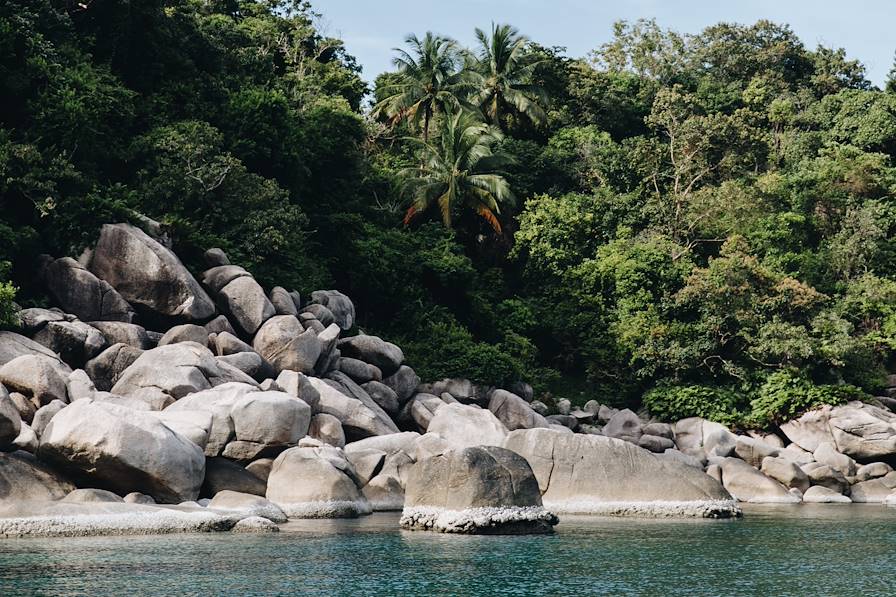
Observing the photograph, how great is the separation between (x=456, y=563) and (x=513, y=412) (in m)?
21.3

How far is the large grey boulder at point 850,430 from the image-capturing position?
38.5m

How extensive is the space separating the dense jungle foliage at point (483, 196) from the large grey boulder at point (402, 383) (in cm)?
277

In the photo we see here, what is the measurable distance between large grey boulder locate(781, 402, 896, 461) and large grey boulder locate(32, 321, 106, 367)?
25435mm

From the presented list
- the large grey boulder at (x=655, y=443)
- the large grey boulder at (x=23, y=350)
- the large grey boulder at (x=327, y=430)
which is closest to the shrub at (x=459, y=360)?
the large grey boulder at (x=655, y=443)

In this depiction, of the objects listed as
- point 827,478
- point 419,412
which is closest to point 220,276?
point 419,412

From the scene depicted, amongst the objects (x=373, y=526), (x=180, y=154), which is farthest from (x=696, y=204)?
(x=373, y=526)

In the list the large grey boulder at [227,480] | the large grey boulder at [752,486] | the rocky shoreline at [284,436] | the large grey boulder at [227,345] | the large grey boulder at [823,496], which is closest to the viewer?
the rocky shoreline at [284,436]

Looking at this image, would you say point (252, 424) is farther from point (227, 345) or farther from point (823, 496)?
point (823, 496)

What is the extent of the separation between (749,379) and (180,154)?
23.4m

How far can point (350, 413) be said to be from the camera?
3056 centimetres

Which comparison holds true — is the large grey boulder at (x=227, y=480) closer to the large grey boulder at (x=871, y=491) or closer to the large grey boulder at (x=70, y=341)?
the large grey boulder at (x=70, y=341)

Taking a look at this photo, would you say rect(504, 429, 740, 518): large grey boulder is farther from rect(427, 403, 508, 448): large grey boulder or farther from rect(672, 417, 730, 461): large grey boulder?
rect(672, 417, 730, 461): large grey boulder

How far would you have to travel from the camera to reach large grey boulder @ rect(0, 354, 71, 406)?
2469cm

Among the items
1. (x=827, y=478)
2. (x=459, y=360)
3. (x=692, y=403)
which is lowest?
(x=827, y=478)
